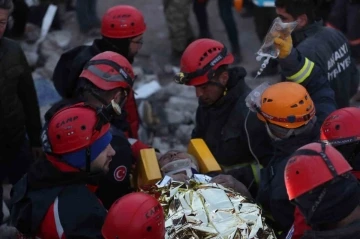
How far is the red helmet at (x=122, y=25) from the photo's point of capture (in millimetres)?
5543

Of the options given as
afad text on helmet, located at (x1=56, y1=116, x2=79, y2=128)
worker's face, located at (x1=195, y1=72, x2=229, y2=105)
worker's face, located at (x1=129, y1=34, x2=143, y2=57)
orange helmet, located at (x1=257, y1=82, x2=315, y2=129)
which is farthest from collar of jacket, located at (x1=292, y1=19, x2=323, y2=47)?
afad text on helmet, located at (x1=56, y1=116, x2=79, y2=128)

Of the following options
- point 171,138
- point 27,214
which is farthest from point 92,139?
point 171,138

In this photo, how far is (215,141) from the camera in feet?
15.9

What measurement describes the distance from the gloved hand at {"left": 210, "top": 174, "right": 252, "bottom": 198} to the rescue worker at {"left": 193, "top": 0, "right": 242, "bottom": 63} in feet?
16.1

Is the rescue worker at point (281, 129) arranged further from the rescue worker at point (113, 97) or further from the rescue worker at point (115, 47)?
the rescue worker at point (115, 47)

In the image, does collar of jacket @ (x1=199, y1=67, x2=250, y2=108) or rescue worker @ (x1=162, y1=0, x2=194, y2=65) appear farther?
rescue worker @ (x1=162, y1=0, x2=194, y2=65)

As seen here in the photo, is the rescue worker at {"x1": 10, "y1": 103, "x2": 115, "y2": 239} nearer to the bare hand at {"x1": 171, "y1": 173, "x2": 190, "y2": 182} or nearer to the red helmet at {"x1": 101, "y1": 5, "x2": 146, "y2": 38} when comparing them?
the bare hand at {"x1": 171, "y1": 173, "x2": 190, "y2": 182}

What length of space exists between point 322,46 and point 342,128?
56.0 inches

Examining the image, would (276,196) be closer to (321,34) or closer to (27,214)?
(27,214)

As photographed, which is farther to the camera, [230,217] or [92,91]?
[92,91]

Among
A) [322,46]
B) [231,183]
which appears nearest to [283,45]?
[322,46]

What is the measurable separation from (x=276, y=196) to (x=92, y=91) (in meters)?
1.60

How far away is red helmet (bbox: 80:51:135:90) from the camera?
4672 millimetres

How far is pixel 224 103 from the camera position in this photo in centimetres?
470
